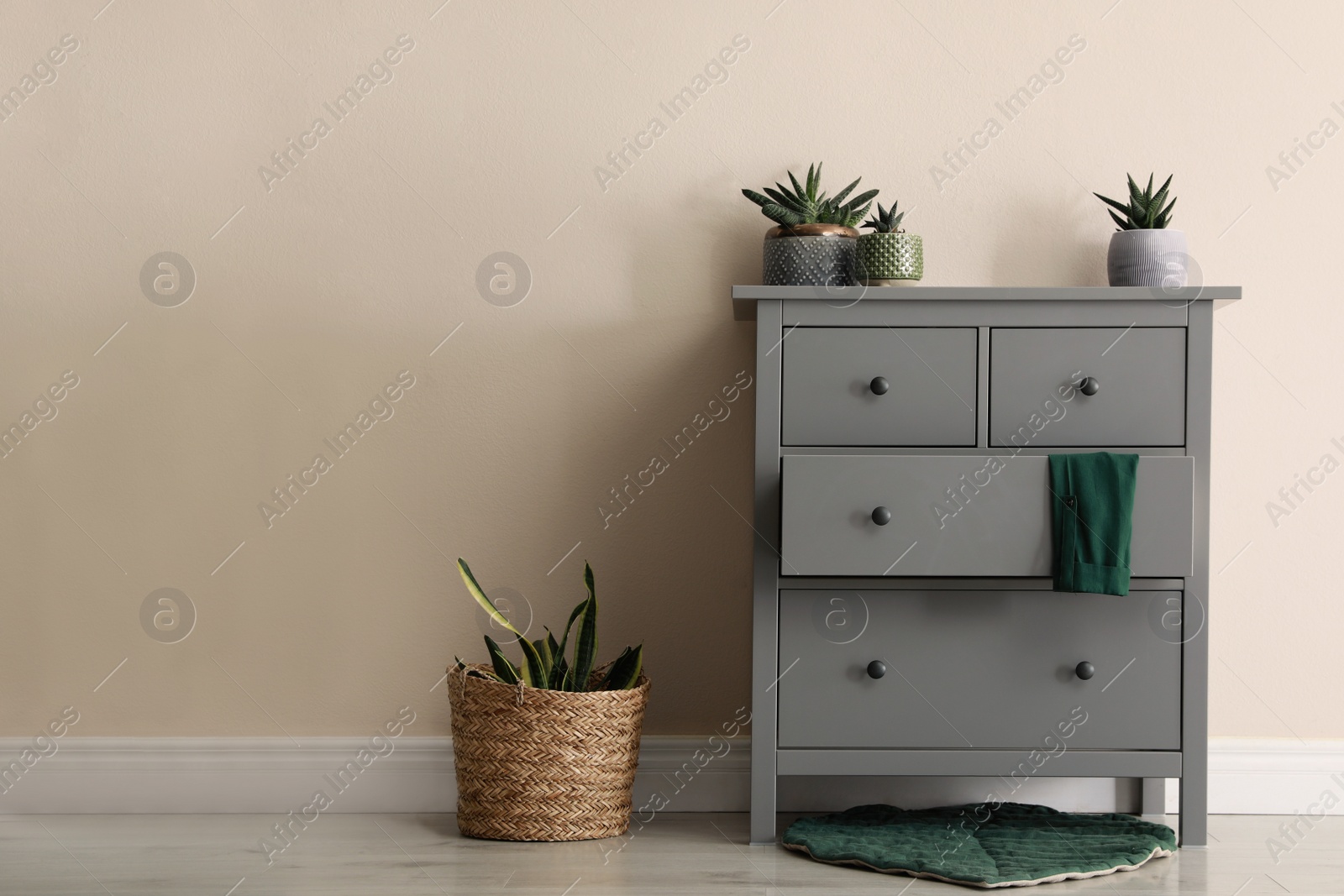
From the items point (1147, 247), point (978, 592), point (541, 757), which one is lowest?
point (541, 757)

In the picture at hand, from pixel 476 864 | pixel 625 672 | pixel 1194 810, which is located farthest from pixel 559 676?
pixel 1194 810

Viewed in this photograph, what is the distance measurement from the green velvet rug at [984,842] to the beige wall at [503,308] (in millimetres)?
380

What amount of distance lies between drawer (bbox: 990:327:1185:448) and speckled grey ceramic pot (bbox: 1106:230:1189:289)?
0.23 m

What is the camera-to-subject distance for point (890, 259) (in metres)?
1.88

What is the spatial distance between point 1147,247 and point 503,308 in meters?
1.28

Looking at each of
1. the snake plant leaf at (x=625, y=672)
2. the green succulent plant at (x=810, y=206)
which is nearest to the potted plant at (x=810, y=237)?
the green succulent plant at (x=810, y=206)

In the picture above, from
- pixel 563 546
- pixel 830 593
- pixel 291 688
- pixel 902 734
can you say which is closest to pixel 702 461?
pixel 563 546

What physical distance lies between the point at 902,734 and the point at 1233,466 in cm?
99

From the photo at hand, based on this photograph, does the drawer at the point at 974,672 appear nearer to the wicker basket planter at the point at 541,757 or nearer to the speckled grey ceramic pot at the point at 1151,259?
the wicker basket planter at the point at 541,757

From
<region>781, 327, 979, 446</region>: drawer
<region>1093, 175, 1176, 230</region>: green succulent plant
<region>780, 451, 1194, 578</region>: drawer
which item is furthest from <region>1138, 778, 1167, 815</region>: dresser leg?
<region>1093, 175, 1176, 230</region>: green succulent plant

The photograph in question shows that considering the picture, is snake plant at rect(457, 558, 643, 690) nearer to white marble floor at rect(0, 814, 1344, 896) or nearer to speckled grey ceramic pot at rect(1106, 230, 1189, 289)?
white marble floor at rect(0, 814, 1344, 896)

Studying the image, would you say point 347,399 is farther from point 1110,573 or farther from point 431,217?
point 1110,573

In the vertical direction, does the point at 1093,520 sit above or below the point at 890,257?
below

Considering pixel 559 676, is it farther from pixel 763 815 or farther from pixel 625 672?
pixel 763 815
